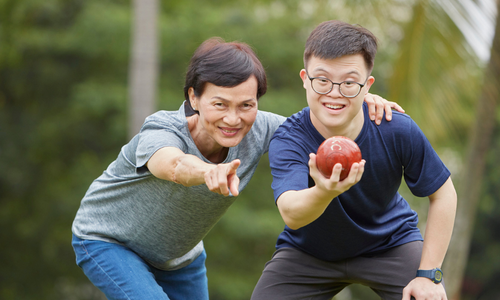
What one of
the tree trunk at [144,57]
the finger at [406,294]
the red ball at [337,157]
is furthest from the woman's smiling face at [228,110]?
the tree trunk at [144,57]

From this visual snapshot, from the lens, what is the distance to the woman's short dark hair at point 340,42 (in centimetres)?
294

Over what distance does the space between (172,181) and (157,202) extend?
0.37m

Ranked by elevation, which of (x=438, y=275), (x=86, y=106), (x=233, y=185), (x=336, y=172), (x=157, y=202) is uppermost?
(x=336, y=172)

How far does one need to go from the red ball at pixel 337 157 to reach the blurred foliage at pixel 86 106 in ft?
33.7

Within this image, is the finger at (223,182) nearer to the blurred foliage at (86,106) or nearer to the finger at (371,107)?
the finger at (371,107)

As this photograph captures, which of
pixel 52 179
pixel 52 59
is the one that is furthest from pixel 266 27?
pixel 52 179

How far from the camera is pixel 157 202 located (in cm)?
345

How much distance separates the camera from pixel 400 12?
A: 9484 millimetres

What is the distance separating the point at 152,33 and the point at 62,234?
27.9 feet

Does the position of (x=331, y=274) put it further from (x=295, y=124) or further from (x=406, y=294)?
(x=295, y=124)

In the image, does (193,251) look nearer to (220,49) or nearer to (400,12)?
(220,49)

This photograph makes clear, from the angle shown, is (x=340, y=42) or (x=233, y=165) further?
(x=340, y=42)

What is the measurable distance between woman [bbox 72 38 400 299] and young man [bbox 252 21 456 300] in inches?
10.6

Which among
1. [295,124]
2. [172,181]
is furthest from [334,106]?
[172,181]
